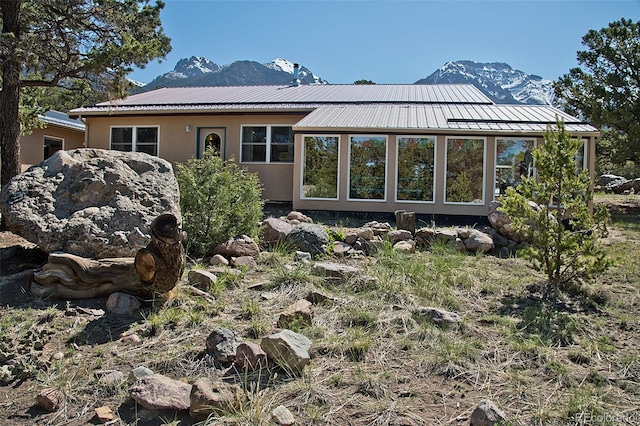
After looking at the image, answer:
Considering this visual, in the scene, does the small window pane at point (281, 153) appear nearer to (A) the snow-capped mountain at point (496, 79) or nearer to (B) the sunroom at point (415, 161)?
(B) the sunroom at point (415, 161)

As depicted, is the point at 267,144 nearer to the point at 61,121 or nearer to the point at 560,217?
the point at 560,217

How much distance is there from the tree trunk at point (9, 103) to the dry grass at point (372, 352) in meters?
4.49

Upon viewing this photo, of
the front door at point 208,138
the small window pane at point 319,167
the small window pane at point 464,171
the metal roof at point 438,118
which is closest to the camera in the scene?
the metal roof at point 438,118

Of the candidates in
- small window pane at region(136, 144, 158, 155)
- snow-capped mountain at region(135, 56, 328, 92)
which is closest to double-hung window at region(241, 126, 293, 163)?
small window pane at region(136, 144, 158, 155)

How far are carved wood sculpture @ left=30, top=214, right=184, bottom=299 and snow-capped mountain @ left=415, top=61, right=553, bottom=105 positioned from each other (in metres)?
131

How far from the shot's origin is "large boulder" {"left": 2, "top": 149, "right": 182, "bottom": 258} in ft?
16.7

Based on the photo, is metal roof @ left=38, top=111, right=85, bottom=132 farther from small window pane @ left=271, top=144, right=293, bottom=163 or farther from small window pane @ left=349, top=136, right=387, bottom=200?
small window pane @ left=349, top=136, right=387, bottom=200

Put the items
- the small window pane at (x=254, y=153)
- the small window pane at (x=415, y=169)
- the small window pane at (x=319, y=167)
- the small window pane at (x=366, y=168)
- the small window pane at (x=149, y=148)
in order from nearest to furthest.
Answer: the small window pane at (x=415, y=169) < the small window pane at (x=366, y=168) < the small window pane at (x=319, y=167) < the small window pane at (x=254, y=153) < the small window pane at (x=149, y=148)

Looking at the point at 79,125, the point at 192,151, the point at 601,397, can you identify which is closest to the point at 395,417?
the point at 601,397

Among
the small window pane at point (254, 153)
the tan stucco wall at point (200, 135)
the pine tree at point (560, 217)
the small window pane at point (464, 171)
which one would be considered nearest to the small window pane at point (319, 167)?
the tan stucco wall at point (200, 135)

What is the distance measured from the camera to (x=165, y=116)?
50.0 feet

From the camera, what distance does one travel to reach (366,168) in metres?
12.4

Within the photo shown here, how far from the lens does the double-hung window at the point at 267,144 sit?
46.9 ft

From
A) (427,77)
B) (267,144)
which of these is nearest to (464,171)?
(267,144)
